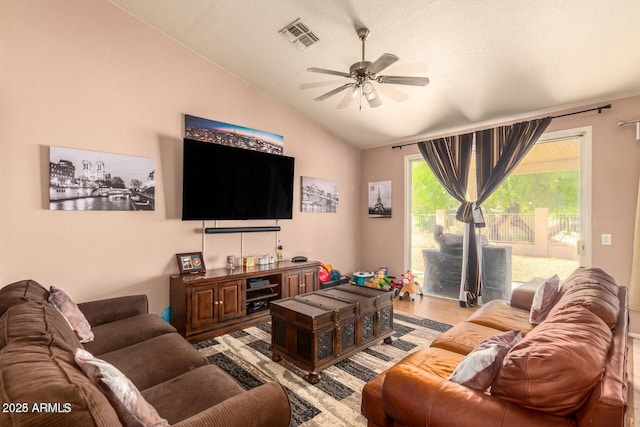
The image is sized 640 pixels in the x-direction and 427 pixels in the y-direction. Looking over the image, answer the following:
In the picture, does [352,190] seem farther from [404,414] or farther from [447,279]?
[404,414]

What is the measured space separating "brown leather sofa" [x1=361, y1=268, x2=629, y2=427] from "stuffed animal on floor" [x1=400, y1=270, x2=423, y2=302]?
3305mm

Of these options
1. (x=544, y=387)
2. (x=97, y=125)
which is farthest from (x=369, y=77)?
(x=97, y=125)

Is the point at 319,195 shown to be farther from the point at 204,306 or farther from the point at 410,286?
the point at 204,306

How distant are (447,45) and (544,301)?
8.37 feet

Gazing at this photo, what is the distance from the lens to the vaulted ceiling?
8.64 ft

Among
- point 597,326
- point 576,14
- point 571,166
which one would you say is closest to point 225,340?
point 597,326

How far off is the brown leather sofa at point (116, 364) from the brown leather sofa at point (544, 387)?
1.81 feet

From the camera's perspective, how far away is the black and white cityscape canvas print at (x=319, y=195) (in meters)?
5.10

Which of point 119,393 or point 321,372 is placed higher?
point 119,393

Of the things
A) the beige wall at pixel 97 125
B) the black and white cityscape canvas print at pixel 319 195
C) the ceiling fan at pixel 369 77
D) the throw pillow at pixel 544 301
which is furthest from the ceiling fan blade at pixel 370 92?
the throw pillow at pixel 544 301

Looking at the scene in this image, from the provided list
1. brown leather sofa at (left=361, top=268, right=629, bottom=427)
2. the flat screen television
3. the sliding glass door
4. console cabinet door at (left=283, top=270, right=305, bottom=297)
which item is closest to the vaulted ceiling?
the sliding glass door

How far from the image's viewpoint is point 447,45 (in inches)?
120

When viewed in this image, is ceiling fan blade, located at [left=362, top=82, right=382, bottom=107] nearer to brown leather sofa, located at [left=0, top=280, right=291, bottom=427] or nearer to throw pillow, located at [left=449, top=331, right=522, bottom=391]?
throw pillow, located at [left=449, top=331, right=522, bottom=391]

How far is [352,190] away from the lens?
19.6ft
